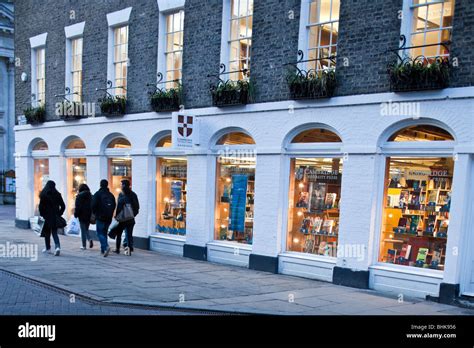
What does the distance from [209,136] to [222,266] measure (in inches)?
132

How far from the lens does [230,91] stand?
1159 centimetres

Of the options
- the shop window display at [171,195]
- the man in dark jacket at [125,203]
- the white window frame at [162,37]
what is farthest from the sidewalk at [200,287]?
the white window frame at [162,37]

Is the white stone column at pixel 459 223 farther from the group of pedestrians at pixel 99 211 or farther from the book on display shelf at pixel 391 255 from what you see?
the group of pedestrians at pixel 99 211

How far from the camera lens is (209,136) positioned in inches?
487

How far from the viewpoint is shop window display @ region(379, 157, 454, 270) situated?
354 inches

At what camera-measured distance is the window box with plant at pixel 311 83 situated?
9.91 m

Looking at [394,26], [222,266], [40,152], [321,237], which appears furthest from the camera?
[40,152]

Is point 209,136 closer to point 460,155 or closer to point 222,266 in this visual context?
point 222,266

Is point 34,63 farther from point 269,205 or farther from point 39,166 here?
point 269,205

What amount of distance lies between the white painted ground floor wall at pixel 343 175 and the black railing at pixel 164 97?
311 millimetres

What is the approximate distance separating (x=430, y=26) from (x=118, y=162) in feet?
33.5

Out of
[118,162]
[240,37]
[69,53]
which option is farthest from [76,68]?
[240,37]

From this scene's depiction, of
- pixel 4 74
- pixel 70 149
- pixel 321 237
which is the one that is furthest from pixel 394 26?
pixel 4 74
